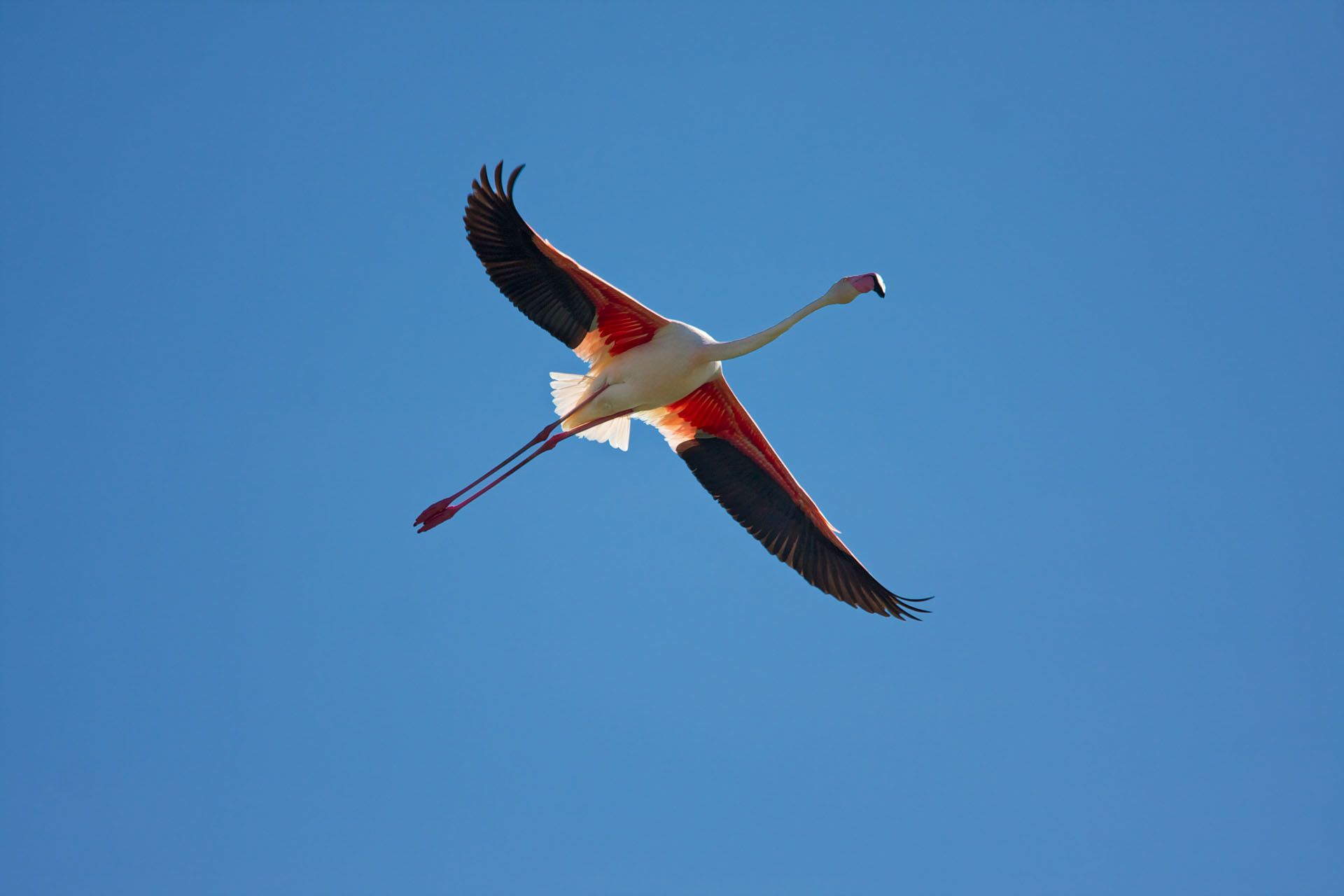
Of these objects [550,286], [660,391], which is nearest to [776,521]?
[660,391]

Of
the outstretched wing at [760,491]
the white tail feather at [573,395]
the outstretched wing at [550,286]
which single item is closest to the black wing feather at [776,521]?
the outstretched wing at [760,491]

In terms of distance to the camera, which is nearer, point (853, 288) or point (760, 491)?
point (853, 288)

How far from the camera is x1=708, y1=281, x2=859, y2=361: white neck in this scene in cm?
1359

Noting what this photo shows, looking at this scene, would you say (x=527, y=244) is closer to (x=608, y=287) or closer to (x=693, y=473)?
(x=608, y=287)

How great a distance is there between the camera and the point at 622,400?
15.0 meters

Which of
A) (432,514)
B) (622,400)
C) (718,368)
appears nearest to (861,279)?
(718,368)

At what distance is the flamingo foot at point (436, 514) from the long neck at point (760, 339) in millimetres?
3611

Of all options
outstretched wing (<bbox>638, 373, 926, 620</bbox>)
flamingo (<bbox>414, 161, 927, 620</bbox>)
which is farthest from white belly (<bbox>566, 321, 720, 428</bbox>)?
outstretched wing (<bbox>638, 373, 926, 620</bbox>)

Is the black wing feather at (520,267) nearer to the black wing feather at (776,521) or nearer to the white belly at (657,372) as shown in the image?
the white belly at (657,372)

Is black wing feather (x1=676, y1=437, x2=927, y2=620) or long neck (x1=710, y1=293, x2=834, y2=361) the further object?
black wing feather (x1=676, y1=437, x2=927, y2=620)

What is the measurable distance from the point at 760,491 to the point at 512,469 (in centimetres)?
335

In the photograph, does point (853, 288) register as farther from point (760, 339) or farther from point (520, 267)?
point (520, 267)

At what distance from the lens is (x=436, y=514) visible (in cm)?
1467

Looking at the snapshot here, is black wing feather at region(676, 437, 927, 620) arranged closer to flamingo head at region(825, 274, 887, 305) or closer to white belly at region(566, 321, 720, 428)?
white belly at region(566, 321, 720, 428)
